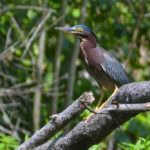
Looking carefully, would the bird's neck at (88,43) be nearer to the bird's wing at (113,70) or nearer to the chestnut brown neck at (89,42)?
the chestnut brown neck at (89,42)

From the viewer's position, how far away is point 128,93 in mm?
2543

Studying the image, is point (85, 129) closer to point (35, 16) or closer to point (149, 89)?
point (149, 89)

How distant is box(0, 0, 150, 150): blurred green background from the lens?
532 cm

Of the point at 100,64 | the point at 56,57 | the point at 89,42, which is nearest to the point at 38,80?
the point at 56,57

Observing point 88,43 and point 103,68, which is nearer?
point 103,68

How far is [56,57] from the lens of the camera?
552cm

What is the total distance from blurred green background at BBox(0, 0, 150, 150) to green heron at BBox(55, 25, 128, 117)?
55.6 inches

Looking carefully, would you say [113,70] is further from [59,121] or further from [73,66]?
[73,66]

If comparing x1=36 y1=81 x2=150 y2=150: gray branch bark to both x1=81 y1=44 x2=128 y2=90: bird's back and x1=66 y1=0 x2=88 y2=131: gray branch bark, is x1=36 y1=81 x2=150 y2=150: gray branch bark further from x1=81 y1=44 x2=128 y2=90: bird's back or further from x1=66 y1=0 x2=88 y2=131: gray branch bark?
x1=66 y1=0 x2=88 y2=131: gray branch bark

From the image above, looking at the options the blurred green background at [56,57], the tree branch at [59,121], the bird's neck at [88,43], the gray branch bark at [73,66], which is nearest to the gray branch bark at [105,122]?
the tree branch at [59,121]

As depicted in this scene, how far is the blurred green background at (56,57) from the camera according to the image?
5.32m

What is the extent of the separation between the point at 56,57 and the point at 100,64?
188 cm

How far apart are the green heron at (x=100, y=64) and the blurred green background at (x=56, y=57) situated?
4.63ft

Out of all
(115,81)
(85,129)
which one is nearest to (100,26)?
(115,81)
